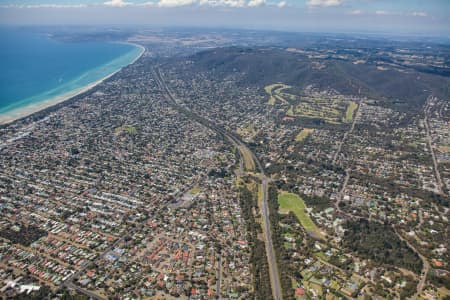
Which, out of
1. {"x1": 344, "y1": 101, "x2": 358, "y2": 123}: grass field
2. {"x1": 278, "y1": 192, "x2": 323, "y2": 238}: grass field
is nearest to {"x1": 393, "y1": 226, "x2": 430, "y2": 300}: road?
{"x1": 278, "y1": 192, "x2": 323, "y2": 238}: grass field

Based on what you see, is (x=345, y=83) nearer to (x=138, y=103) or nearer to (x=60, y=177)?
(x=138, y=103)

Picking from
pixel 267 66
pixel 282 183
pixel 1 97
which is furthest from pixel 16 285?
pixel 267 66

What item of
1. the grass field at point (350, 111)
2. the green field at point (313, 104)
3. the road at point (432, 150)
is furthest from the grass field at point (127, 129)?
the road at point (432, 150)

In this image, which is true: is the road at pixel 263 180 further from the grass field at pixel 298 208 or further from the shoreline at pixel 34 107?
the shoreline at pixel 34 107

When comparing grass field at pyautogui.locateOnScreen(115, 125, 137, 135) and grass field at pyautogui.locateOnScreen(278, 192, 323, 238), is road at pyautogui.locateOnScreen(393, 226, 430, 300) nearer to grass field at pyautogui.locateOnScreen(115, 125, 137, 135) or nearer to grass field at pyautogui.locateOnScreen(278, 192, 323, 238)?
grass field at pyautogui.locateOnScreen(278, 192, 323, 238)

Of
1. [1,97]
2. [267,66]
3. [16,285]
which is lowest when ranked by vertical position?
[16,285]

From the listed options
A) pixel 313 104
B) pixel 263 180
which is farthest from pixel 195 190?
pixel 313 104

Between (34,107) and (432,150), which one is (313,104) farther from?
(34,107)
